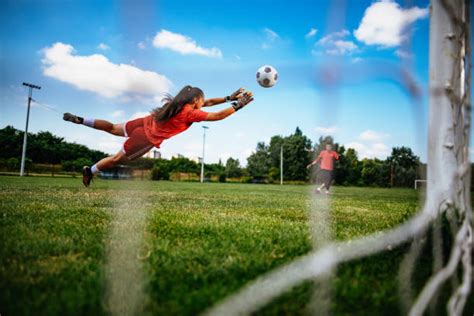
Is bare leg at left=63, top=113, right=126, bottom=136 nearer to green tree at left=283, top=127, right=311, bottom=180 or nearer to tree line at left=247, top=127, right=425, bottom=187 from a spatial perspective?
tree line at left=247, top=127, right=425, bottom=187

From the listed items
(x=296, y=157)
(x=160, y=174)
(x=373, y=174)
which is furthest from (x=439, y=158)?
(x=296, y=157)

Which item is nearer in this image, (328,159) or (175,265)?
(175,265)

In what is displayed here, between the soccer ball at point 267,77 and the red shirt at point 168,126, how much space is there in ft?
5.40

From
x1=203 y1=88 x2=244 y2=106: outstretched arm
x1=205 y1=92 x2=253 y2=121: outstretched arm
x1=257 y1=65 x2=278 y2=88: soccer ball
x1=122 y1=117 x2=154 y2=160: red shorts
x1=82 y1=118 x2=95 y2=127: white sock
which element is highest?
x1=257 y1=65 x2=278 y2=88: soccer ball

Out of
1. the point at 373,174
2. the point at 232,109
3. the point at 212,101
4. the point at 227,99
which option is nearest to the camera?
the point at 232,109

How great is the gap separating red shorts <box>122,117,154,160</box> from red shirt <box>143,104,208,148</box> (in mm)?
90

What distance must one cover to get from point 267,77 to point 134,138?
2.70m

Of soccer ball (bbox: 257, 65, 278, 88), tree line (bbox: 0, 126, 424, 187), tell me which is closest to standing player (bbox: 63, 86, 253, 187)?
soccer ball (bbox: 257, 65, 278, 88)

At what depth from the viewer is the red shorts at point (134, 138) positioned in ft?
18.1

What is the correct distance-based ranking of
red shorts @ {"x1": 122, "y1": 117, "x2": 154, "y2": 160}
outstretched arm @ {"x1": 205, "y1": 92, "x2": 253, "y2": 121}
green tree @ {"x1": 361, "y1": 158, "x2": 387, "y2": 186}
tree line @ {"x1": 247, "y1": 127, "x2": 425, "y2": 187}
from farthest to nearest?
green tree @ {"x1": 361, "y1": 158, "x2": 387, "y2": 186} → tree line @ {"x1": 247, "y1": 127, "x2": 425, "y2": 187} → red shorts @ {"x1": 122, "y1": 117, "x2": 154, "y2": 160} → outstretched arm @ {"x1": 205, "y1": 92, "x2": 253, "y2": 121}

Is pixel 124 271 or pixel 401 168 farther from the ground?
pixel 401 168

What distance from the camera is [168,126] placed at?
538 centimetres

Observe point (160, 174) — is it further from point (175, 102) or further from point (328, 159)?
point (175, 102)

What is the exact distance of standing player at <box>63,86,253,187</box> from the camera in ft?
16.8
